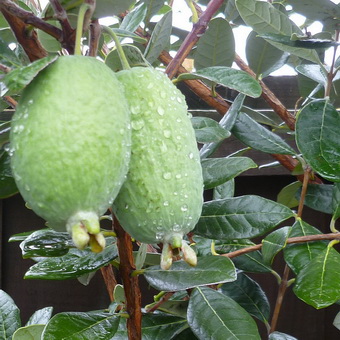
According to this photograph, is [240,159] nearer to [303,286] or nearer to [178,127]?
[303,286]

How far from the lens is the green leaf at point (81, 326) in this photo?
0.63m

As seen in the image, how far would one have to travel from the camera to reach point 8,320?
90cm

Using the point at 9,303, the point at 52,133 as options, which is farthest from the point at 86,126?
the point at 9,303

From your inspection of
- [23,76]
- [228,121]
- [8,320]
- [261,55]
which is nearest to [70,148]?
[23,76]

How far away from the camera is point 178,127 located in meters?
0.46

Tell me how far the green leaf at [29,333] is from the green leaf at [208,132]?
1.22 ft

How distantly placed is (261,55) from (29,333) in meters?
0.72

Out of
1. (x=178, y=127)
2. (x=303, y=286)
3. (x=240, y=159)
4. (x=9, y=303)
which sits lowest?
(x=9, y=303)

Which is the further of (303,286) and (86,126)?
(303,286)

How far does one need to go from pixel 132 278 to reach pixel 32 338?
8.3 inches

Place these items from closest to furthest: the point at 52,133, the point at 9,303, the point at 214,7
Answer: the point at 52,133 < the point at 214,7 < the point at 9,303

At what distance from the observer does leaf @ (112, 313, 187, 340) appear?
0.79m

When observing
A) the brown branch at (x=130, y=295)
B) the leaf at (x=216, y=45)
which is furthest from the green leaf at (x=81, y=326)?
the leaf at (x=216, y=45)

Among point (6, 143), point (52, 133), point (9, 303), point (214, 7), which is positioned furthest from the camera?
point (9, 303)
